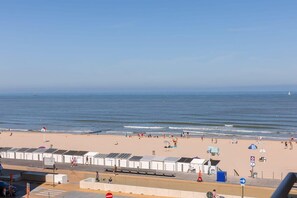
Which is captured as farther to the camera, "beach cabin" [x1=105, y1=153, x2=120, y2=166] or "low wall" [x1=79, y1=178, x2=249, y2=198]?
"beach cabin" [x1=105, y1=153, x2=120, y2=166]

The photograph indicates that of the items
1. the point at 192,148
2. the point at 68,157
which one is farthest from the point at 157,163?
the point at 192,148

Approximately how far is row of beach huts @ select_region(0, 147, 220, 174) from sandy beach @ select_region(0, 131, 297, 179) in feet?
16.7

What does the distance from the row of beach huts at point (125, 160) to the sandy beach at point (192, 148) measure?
16.7ft

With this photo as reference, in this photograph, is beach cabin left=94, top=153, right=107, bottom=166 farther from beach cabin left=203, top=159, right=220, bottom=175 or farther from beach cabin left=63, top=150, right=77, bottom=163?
beach cabin left=203, top=159, right=220, bottom=175

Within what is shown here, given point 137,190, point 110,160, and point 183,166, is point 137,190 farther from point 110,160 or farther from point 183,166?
point 110,160

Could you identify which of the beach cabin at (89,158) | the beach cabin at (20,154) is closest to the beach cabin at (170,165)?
the beach cabin at (89,158)

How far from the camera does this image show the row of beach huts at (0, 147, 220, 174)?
93.9 ft

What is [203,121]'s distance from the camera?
8469 centimetres

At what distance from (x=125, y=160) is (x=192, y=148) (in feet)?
61.2

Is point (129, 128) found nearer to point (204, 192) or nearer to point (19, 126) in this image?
point (19, 126)

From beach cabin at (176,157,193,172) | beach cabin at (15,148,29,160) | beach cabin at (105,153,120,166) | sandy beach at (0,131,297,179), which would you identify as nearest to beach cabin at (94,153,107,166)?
beach cabin at (105,153,120,166)

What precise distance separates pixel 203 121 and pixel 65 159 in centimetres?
5530

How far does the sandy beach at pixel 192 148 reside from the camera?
35.5 m

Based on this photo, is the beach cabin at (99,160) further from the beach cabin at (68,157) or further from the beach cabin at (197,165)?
the beach cabin at (197,165)
